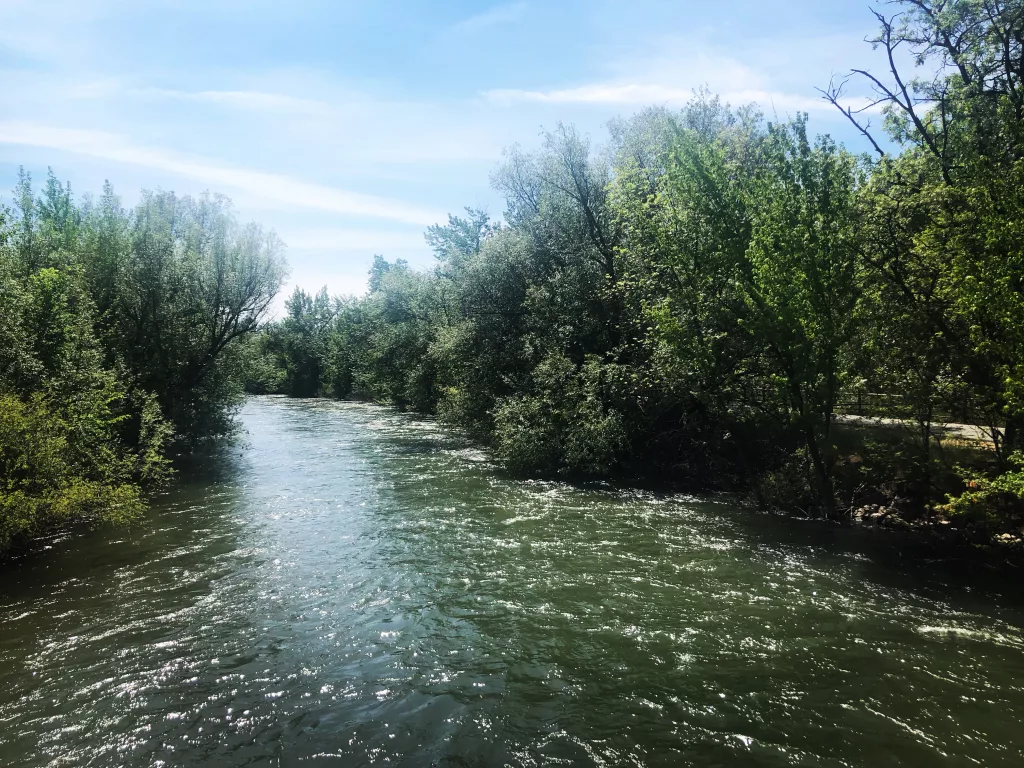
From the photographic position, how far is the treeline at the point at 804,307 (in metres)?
11.8

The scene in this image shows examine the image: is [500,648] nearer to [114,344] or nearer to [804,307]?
[804,307]

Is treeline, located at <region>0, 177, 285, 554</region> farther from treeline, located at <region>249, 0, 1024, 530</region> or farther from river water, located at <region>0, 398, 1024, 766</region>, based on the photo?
treeline, located at <region>249, 0, 1024, 530</region>

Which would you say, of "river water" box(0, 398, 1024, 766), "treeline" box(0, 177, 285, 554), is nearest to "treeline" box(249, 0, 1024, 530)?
"river water" box(0, 398, 1024, 766)

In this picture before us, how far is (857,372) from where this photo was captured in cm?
1459

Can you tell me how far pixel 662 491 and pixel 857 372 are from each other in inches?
276

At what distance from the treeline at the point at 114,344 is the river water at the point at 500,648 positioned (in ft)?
5.90

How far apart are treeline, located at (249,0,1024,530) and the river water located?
117 inches

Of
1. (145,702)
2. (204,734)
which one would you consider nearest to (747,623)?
(204,734)

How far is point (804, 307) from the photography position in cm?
1391

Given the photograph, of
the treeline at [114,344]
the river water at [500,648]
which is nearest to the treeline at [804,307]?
the river water at [500,648]

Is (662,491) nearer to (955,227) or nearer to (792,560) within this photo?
(792,560)

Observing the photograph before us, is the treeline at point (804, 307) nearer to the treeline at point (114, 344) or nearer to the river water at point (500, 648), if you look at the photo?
the river water at point (500, 648)

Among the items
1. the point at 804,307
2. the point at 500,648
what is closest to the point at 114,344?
the point at 500,648

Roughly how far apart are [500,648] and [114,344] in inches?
874
